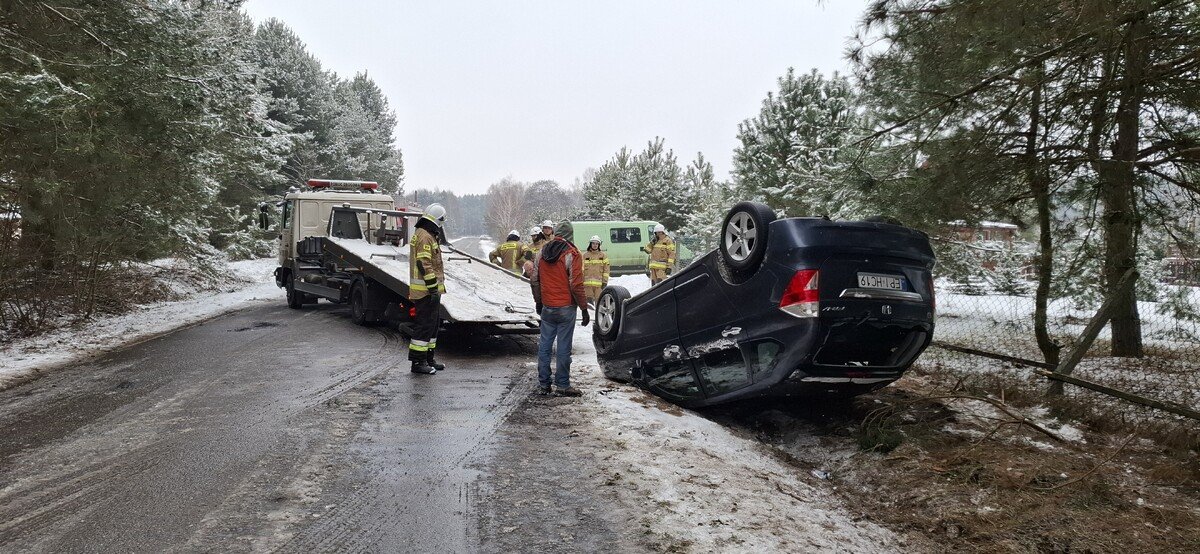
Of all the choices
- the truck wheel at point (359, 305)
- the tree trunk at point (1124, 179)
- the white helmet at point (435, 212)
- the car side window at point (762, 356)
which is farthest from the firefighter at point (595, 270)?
the tree trunk at point (1124, 179)

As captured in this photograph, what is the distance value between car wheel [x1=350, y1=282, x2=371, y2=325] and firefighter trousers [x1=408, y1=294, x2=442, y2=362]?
3.42 meters

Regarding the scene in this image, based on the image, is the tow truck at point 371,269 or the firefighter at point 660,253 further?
the firefighter at point 660,253

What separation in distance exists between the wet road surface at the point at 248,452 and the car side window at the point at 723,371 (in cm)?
162

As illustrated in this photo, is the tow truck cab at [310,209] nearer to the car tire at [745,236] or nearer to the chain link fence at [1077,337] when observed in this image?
the car tire at [745,236]

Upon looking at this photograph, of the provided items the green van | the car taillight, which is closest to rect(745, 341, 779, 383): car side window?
the car taillight

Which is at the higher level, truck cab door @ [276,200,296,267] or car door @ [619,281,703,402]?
truck cab door @ [276,200,296,267]

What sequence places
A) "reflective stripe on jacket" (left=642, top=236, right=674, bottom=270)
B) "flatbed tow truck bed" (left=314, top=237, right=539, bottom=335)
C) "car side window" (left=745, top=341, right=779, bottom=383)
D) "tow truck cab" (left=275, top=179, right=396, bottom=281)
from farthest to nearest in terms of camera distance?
"tow truck cab" (left=275, top=179, right=396, bottom=281)
"reflective stripe on jacket" (left=642, top=236, right=674, bottom=270)
"flatbed tow truck bed" (left=314, top=237, right=539, bottom=335)
"car side window" (left=745, top=341, right=779, bottom=383)

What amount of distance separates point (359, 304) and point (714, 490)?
8.30 m

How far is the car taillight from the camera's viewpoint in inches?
177

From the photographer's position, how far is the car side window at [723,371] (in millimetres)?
5094

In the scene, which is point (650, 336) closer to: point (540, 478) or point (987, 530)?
point (540, 478)

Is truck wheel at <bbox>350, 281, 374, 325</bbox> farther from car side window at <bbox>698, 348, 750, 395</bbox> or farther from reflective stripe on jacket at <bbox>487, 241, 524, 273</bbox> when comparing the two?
car side window at <bbox>698, 348, 750, 395</bbox>

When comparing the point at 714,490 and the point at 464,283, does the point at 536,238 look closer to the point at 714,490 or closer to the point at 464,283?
the point at 464,283

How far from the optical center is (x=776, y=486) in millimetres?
4219
